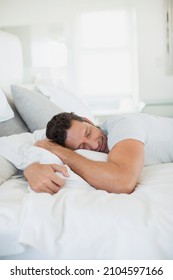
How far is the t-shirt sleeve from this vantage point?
1107 mm

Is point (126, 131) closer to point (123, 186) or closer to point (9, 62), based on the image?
point (123, 186)

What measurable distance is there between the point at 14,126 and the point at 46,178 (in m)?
0.79

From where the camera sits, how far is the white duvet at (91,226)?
0.71m

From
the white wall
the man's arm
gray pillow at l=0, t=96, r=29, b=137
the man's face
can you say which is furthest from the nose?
the white wall

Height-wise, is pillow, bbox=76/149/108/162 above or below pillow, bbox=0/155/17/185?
above

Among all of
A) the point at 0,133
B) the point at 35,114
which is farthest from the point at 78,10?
the point at 0,133

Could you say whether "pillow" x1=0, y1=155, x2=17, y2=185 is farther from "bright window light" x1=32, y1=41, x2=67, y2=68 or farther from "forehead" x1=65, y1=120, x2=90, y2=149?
"bright window light" x1=32, y1=41, x2=67, y2=68

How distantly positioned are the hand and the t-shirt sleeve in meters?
0.24

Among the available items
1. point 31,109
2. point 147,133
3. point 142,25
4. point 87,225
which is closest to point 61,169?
point 87,225

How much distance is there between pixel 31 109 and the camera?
5.81 ft

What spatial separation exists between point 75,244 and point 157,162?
71 centimetres

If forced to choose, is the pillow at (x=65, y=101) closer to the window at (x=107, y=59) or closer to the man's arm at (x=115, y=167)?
the man's arm at (x=115, y=167)

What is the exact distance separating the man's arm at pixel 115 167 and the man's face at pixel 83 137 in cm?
12
